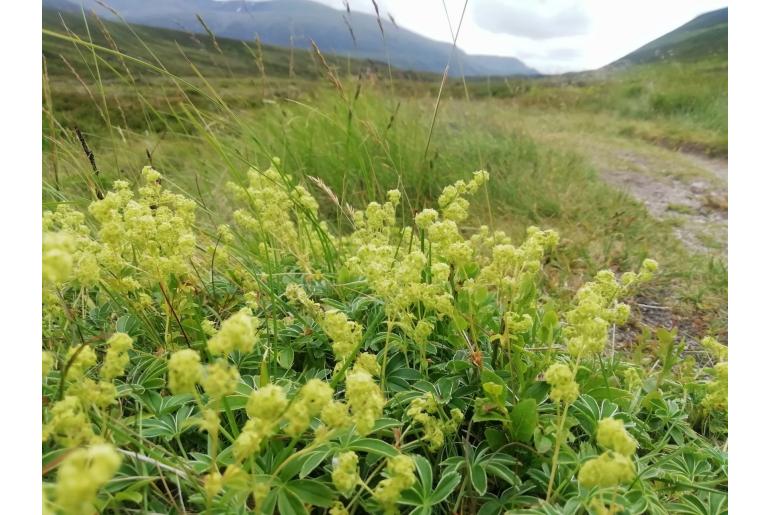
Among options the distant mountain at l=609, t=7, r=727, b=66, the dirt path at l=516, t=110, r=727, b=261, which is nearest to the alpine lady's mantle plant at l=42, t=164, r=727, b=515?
the dirt path at l=516, t=110, r=727, b=261

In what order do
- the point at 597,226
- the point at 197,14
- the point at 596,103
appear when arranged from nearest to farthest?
1. the point at 197,14
2. the point at 597,226
3. the point at 596,103

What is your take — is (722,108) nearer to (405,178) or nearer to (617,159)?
(617,159)

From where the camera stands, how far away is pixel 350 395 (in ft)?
3.76

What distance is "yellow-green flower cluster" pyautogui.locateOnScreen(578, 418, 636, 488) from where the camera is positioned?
3.40 feet

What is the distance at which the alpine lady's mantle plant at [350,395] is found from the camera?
113cm

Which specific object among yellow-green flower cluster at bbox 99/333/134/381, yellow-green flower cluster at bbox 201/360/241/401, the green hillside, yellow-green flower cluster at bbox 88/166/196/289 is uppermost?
the green hillside

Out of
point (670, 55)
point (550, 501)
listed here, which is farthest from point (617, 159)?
point (670, 55)

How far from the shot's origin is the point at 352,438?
1.48 m

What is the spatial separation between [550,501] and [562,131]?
1139cm

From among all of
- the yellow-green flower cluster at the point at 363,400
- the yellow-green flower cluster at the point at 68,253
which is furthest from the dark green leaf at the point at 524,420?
the yellow-green flower cluster at the point at 68,253

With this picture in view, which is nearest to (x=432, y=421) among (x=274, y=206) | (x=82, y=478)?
(x=82, y=478)

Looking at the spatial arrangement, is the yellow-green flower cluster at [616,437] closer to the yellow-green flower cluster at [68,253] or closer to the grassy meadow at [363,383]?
the grassy meadow at [363,383]

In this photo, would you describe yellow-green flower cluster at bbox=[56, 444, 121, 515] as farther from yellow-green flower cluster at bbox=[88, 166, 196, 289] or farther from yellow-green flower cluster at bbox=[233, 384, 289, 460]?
yellow-green flower cluster at bbox=[88, 166, 196, 289]

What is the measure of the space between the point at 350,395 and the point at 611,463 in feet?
1.71
